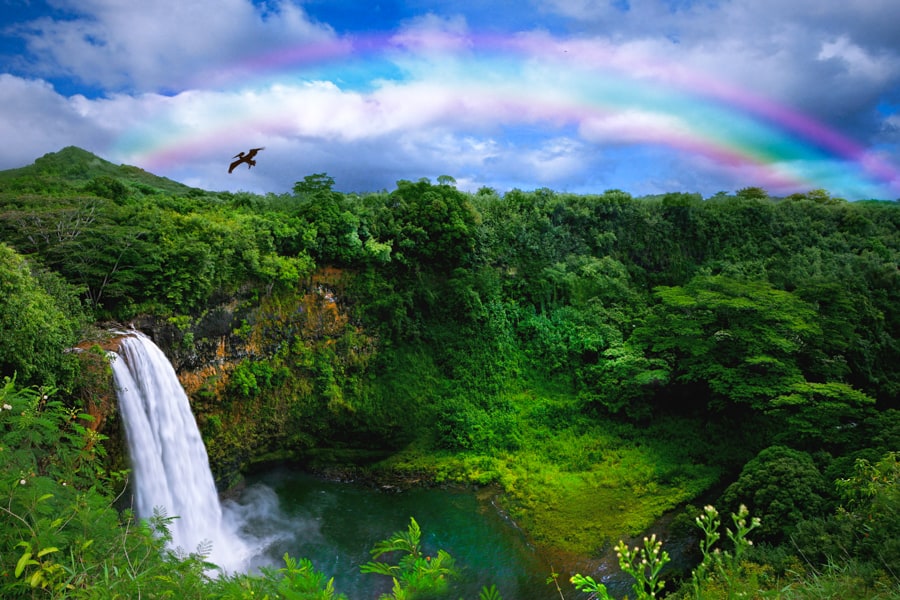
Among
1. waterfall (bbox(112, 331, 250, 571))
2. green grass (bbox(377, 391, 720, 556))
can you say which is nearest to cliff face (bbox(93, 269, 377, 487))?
waterfall (bbox(112, 331, 250, 571))

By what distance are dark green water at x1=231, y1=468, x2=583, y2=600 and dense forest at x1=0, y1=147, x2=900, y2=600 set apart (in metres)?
0.61

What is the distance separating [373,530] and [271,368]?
4794 mm

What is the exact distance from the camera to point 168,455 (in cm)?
1026

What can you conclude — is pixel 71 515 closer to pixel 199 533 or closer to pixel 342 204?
pixel 199 533

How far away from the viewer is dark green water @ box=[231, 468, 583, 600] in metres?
10.1

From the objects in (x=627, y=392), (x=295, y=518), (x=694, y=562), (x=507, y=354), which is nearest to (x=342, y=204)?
(x=507, y=354)

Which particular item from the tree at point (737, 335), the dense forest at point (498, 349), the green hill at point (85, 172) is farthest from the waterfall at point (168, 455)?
the tree at point (737, 335)

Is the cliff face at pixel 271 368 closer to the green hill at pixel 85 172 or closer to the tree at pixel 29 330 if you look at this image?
the tree at pixel 29 330

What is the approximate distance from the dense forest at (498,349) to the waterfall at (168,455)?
41cm

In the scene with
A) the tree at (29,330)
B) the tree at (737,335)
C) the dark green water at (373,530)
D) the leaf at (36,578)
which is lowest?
the dark green water at (373,530)

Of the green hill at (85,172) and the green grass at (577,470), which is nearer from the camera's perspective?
the green grass at (577,470)

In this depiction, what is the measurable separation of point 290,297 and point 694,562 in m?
10.9

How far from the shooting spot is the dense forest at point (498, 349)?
8.73 meters

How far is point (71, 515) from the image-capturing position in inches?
146
